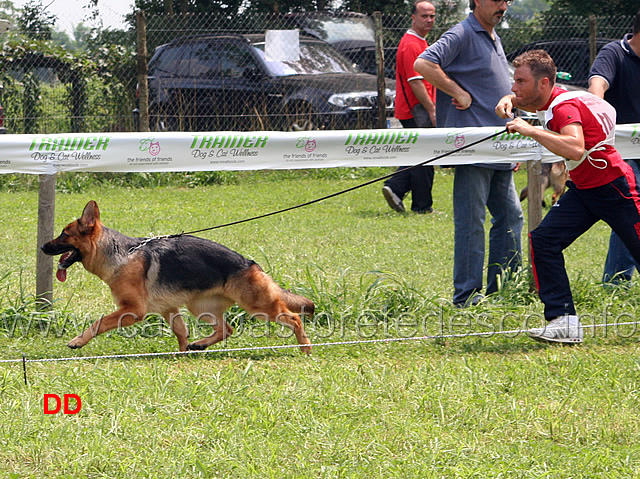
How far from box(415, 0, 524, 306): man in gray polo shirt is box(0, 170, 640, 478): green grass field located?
298mm

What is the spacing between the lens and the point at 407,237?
911 cm

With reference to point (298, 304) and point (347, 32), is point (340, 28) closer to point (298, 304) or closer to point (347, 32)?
point (347, 32)

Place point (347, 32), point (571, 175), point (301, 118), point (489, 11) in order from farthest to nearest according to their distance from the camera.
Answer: point (347, 32) → point (301, 118) → point (489, 11) → point (571, 175)

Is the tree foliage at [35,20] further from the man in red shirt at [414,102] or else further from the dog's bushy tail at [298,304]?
the dog's bushy tail at [298,304]

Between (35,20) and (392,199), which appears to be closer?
Answer: (392,199)

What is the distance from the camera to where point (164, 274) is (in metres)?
5.04

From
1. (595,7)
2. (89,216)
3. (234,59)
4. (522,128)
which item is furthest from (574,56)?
(89,216)

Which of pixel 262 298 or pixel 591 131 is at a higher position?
pixel 591 131

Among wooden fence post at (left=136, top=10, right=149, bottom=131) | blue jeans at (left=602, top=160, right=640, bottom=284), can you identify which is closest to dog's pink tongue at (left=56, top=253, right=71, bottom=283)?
blue jeans at (left=602, top=160, right=640, bottom=284)

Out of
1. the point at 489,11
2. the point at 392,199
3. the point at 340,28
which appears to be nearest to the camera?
the point at 489,11

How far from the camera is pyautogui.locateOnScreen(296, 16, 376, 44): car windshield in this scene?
49.8ft

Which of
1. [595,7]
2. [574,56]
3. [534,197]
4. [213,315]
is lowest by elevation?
[213,315]

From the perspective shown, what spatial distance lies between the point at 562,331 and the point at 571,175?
0.95 metres

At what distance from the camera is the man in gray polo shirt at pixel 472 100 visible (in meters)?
6.02
